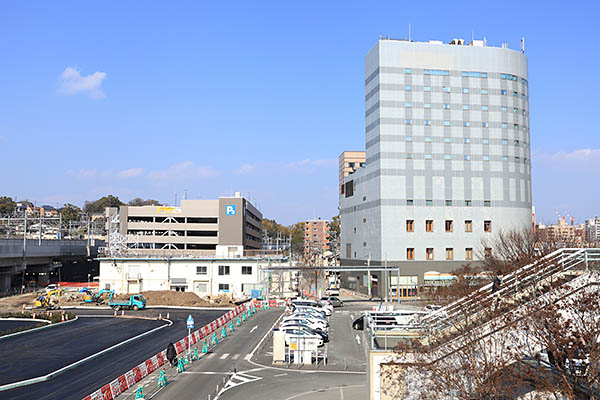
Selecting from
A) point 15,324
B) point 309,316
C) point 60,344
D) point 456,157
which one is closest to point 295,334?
point 309,316

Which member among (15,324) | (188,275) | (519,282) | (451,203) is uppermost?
(451,203)

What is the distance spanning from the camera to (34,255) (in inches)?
3674

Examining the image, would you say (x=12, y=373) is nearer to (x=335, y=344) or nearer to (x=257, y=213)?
(x=335, y=344)

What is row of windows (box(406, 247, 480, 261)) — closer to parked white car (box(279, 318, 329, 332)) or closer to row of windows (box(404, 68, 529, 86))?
row of windows (box(404, 68, 529, 86))

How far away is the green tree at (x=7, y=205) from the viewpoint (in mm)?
167125

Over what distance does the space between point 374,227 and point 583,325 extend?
7126 cm

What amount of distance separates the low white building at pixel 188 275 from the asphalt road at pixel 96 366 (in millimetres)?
25953

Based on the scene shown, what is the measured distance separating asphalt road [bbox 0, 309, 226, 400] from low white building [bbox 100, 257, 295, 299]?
85.1ft

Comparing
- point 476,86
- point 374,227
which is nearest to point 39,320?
point 374,227

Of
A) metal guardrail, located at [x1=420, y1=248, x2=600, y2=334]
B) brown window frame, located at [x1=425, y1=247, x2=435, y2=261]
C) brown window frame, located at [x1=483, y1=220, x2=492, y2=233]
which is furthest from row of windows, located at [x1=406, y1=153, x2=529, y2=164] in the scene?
metal guardrail, located at [x1=420, y1=248, x2=600, y2=334]

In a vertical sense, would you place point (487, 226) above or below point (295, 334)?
above

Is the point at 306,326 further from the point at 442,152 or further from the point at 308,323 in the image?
the point at 442,152

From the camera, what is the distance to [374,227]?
3344 inches

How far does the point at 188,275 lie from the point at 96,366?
4683cm
